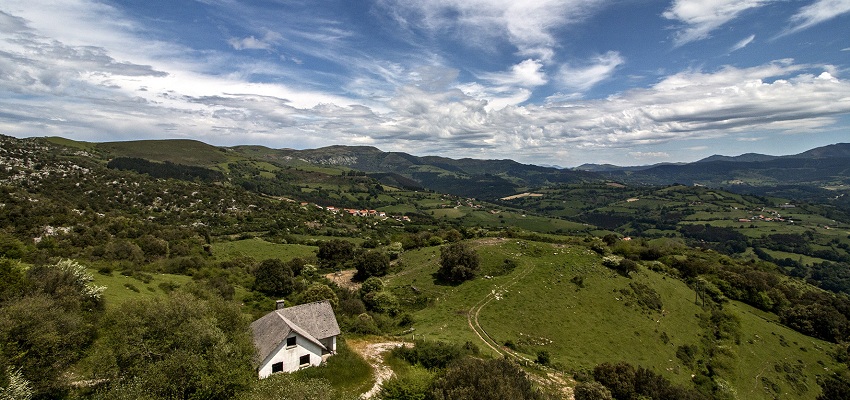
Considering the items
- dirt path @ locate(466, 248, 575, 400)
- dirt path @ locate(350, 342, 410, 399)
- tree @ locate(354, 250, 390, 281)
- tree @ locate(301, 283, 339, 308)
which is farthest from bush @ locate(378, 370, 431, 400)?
tree @ locate(354, 250, 390, 281)

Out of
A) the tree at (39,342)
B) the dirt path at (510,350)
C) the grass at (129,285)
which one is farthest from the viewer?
the grass at (129,285)

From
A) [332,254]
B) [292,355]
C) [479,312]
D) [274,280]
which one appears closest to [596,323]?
[479,312]

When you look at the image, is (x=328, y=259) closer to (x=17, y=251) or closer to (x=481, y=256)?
(x=481, y=256)

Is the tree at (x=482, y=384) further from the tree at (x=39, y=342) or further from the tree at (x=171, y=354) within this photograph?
the tree at (x=39, y=342)

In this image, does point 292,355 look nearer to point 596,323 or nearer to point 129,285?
point 129,285

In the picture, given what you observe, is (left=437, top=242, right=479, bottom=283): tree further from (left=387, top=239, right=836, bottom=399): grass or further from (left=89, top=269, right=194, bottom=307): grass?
(left=89, top=269, right=194, bottom=307): grass

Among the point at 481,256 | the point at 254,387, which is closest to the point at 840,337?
the point at 481,256

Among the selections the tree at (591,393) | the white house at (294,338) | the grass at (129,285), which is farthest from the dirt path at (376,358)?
the grass at (129,285)
